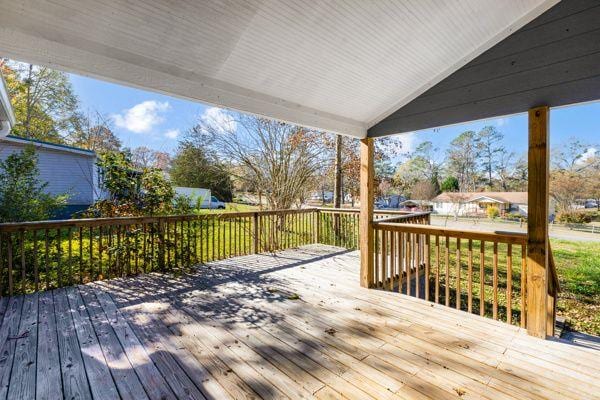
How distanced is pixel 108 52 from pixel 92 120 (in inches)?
579

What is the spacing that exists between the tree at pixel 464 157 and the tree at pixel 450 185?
497mm

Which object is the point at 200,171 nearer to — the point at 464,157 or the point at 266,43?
the point at 266,43

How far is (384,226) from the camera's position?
3.96 metres

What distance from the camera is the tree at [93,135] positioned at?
13555mm

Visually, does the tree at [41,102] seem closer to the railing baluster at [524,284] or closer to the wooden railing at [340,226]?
the wooden railing at [340,226]

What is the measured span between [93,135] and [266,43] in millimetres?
15229

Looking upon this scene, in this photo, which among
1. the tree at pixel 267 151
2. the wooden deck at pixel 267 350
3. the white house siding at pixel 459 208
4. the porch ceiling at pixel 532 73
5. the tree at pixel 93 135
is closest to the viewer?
the wooden deck at pixel 267 350

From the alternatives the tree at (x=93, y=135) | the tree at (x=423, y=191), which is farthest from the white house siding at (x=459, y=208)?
the tree at (x=93, y=135)

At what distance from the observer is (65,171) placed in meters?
10.0

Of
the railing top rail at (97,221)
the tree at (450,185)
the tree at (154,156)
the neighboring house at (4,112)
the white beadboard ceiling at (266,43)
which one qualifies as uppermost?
the tree at (154,156)

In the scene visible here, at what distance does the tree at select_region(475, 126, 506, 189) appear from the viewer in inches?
772

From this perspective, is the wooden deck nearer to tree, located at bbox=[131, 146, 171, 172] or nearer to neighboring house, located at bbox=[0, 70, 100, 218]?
neighboring house, located at bbox=[0, 70, 100, 218]

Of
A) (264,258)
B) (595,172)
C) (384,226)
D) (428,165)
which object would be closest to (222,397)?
(384,226)

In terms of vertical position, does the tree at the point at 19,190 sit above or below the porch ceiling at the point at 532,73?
below
